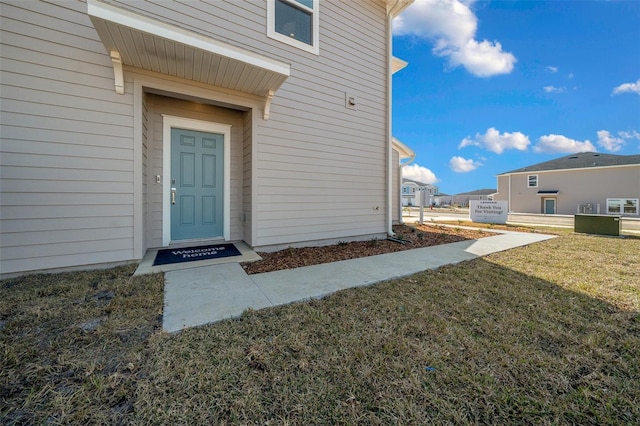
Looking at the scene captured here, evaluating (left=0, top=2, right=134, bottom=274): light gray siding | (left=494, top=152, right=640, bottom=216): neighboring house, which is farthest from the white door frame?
(left=494, top=152, right=640, bottom=216): neighboring house

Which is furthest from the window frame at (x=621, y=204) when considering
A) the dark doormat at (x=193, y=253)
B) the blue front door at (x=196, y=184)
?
the blue front door at (x=196, y=184)

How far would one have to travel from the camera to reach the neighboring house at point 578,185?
55.3 feet

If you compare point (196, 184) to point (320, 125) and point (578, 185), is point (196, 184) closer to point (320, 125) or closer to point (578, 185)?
point (320, 125)

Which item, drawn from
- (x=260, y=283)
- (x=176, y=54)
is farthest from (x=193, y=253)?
(x=176, y=54)

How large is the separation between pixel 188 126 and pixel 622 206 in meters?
26.9

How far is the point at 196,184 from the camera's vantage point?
4.65 m

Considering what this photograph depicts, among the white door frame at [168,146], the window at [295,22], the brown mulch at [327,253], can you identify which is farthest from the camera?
the window at [295,22]

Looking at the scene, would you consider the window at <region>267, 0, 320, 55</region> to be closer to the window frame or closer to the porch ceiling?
the porch ceiling

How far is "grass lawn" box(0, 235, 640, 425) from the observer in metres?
1.28

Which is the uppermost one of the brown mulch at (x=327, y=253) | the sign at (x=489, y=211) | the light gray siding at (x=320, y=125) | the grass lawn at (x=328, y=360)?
the light gray siding at (x=320, y=125)

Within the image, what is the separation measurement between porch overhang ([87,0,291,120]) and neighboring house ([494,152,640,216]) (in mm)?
25428

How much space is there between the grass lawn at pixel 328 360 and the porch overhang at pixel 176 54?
2947mm

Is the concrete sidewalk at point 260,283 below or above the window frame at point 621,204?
below

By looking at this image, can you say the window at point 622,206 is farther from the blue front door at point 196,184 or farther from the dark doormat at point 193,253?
the blue front door at point 196,184
